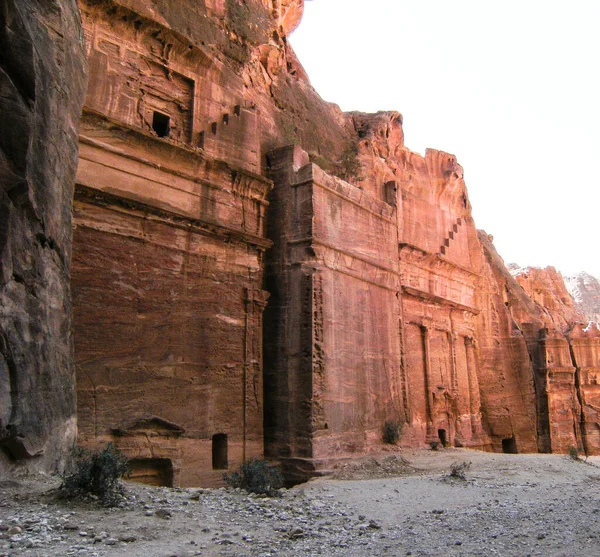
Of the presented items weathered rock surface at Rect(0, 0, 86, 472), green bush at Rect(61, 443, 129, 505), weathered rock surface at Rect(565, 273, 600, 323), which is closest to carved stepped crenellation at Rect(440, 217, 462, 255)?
weathered rock surface at Rect(0, 0, 86, 472)

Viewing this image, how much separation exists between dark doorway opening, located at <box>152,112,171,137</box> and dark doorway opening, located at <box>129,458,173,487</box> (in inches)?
220

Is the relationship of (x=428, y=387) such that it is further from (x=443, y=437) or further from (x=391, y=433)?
(x=391, y=433)

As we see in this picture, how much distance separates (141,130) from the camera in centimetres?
966

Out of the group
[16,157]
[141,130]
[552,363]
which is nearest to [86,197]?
[141,130]

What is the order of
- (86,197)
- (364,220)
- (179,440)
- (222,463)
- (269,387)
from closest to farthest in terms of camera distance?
(86,197), (179,440), (222,463), (269,387), (364,220)

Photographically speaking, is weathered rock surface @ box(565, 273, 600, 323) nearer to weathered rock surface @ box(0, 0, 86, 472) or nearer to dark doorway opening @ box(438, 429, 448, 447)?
dark doorway opening @ box(438, 429, 448, 447)

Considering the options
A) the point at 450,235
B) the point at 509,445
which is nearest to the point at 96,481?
the point at 450,235

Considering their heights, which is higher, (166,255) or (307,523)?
(166,255)

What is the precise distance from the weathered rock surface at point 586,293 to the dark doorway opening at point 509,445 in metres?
39.8

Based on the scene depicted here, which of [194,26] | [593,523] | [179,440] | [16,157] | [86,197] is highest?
[194,26]

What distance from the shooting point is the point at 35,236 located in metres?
5.29

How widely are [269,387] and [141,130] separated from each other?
514 centimetres

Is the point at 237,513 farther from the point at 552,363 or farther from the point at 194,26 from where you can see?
the point at 552,363

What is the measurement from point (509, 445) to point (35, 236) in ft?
55.5
